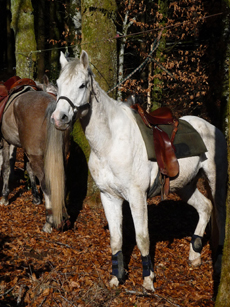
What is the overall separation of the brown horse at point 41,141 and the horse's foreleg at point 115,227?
1.29m

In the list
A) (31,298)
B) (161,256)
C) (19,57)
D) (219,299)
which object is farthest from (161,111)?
(19,57)

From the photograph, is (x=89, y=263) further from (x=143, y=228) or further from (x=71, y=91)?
(x=71, y=91)

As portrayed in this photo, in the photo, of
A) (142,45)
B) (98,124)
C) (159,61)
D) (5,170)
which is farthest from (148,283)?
(142,45)

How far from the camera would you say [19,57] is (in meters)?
9.30

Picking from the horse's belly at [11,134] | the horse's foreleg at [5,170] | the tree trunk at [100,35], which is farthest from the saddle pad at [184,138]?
the horse's foreleg at [5,170]

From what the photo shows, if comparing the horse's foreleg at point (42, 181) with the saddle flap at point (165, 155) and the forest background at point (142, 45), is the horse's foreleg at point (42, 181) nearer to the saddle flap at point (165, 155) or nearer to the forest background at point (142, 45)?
the forest background at point (142, 45)

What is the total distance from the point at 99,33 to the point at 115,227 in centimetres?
414

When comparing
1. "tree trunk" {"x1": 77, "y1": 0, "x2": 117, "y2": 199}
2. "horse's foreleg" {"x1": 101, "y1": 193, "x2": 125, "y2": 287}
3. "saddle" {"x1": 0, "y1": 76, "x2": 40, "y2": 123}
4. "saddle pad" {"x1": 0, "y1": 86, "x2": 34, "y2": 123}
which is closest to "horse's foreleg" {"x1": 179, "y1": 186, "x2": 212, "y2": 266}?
"horse's foreleg" {"x1": 101, "y1": 193, "x2": 125, "y2": 287}

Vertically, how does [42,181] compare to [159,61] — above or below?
below

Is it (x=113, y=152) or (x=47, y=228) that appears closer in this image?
(x=113, y=152)

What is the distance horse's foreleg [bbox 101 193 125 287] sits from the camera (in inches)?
158

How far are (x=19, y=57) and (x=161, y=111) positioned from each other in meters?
6.20

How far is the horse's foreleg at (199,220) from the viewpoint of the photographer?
15.7 ft

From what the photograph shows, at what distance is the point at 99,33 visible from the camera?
6.50 m
